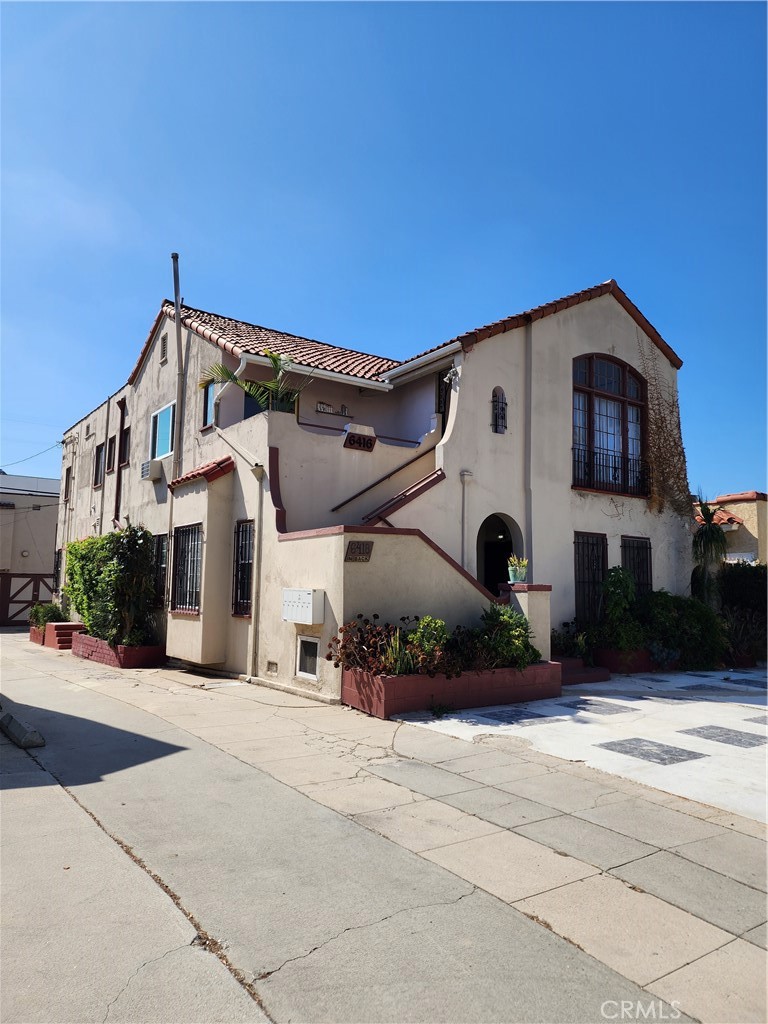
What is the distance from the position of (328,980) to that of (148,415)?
1775 cm

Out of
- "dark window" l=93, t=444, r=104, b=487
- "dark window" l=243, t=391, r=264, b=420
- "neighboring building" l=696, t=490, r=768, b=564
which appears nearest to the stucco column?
"dark window" l=243, t=391, r=264, b=420

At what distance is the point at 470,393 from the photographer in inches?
573

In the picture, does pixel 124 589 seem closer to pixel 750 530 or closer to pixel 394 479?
pixel 394 479

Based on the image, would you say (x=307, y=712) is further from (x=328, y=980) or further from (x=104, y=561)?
(x=104, y=561)

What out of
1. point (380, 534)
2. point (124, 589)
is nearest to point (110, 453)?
point (124, 589)

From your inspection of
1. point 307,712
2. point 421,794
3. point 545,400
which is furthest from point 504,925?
point 545,400

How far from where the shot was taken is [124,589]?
16484mm

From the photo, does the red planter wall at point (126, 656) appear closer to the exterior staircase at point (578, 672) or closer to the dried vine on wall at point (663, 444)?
the exterior staircase at point (578, 672)

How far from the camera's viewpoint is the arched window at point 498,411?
14.9 metres

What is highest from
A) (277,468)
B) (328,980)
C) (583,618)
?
(277,468)

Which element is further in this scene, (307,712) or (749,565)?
(749,565)

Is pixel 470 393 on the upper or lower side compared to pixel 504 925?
upper

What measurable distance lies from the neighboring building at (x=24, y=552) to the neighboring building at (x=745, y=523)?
26740mm

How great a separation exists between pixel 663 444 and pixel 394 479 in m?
7.98
